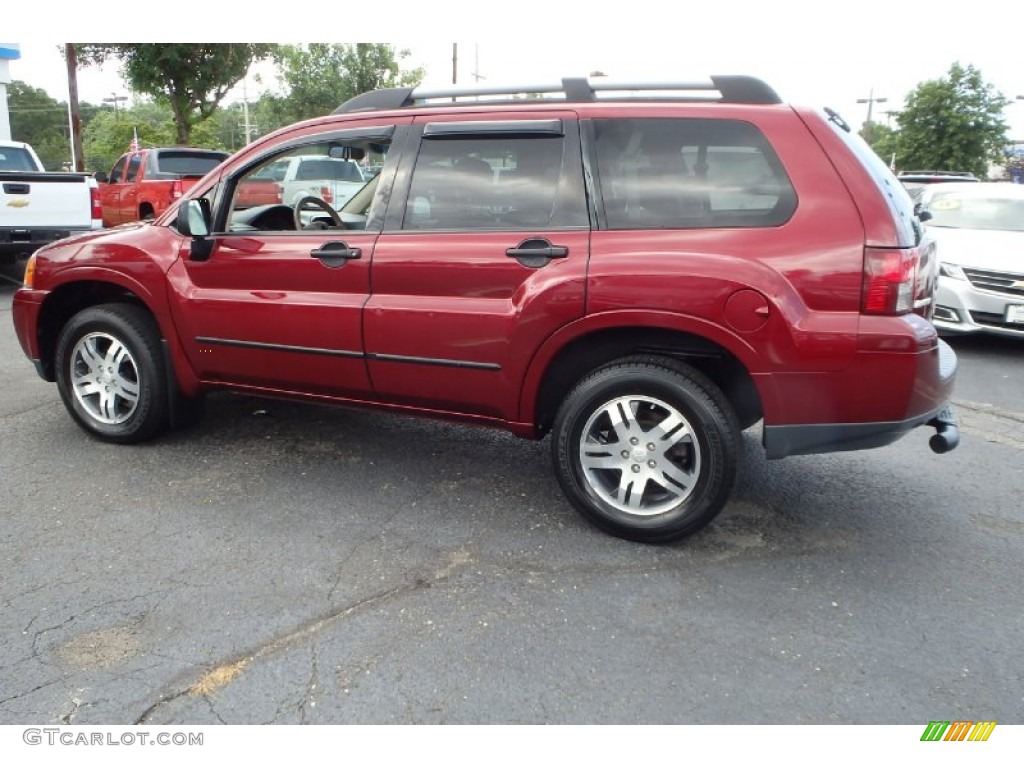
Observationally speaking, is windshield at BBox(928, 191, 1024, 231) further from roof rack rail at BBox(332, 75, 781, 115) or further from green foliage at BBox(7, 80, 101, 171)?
green foliage at BBox(7, 80, 101, 171)

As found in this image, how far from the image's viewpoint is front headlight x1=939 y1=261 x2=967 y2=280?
7.26m

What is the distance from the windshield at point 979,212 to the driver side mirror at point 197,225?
7.27m

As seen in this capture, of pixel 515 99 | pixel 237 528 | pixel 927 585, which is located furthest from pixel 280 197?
pixel 927 585

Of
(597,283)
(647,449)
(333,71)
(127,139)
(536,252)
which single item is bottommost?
(647,449)

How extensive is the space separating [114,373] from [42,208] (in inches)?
277

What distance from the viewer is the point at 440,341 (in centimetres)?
355

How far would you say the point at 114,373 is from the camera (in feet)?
→ 14.4

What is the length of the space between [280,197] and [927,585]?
4.72 metres

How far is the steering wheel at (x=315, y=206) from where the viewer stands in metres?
4.19

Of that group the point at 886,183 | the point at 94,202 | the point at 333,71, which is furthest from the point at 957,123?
the point at 886,183

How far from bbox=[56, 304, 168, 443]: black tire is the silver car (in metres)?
5.88

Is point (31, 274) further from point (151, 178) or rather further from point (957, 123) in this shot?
point (957, 123)

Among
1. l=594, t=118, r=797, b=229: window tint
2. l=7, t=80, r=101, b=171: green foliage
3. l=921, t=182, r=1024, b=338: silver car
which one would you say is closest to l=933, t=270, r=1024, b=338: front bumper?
l=921, t=182, r=1024, b=338: silver car
